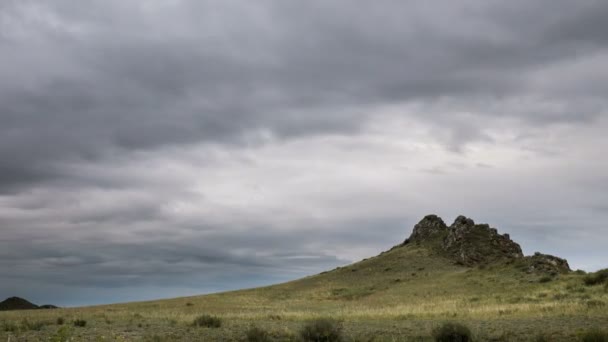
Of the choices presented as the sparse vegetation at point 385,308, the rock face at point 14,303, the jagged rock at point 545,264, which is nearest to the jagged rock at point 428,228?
the sparse vegetation at point 385,308

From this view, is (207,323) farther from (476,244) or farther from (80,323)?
(476,244)

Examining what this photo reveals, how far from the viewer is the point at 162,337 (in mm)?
25453

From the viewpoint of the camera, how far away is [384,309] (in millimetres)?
45938

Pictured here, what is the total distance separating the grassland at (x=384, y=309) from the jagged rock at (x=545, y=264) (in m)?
1.34

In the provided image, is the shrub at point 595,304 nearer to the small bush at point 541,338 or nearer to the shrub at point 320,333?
the small bush at point 541,338

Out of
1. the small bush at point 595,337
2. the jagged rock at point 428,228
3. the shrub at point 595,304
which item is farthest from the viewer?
the jagged rock at point 428,228

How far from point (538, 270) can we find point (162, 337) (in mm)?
50030

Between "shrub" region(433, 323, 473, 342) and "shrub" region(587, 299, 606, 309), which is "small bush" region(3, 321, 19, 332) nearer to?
"shrub" region(433, 323, 473, 342)

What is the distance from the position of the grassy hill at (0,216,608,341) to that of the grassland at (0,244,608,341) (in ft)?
0.30

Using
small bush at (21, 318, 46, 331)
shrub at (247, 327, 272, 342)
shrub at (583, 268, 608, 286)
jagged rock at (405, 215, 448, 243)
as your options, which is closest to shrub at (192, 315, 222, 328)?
shrub at (247, 327, 272, 342)

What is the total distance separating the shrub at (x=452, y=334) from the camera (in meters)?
23.4

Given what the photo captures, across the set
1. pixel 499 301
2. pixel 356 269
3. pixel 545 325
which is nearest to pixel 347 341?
pixel 545 325

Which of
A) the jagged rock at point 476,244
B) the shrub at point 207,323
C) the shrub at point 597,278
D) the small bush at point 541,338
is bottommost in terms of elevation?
the small bush at point 541,338

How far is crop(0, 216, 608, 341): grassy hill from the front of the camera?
2711 cm
